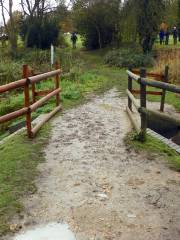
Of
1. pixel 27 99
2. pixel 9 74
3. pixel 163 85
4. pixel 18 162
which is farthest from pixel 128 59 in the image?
pixel 18 162

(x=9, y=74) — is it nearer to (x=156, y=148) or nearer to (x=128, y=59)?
(x=128, y=59)

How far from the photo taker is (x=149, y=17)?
82.3ft

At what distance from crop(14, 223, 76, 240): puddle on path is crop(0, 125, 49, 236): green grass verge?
0.77 ft

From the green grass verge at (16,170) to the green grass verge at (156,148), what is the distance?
1605 millimetres

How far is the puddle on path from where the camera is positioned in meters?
4.25

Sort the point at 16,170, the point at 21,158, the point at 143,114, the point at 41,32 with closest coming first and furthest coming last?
1. the point at 16,170
2. the point at 21,158
3. the point at 143,114
4. the point at 41,32

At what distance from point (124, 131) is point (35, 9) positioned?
79.6ft

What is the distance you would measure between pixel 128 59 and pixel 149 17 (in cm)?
322

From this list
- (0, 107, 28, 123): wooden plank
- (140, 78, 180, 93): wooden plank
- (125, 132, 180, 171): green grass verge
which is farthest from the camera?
(125, 132, 180, 171): green grass verge

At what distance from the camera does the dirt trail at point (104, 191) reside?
4469 millimetres

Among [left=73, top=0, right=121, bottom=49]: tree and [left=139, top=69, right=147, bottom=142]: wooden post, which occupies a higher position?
[left=73, top=0, right=121, bottom=49]: tree

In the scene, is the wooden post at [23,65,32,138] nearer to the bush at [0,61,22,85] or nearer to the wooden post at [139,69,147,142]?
the wooden post at [139,69,147,142]

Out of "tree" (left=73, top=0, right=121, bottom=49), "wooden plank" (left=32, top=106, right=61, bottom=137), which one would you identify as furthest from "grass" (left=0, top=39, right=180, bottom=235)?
"tree" (left=73, top=0, right=121, bottom=49)

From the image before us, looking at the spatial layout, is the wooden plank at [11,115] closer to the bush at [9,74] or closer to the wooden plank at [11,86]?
the wooden plank at [11,86]
